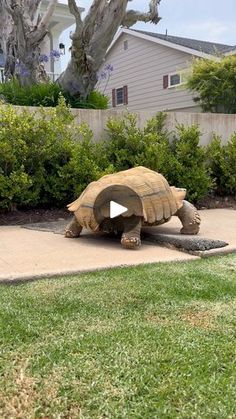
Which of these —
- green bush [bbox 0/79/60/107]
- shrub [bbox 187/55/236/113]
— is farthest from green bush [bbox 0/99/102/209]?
shrub [bbox 187/55/236/113]

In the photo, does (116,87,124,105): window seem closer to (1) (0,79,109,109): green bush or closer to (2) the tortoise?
(1) (0,79,109,109): green bush

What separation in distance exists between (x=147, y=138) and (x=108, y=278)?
4.08 meters

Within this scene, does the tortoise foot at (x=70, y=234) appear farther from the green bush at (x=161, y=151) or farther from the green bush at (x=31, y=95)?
the green bush at (x=31, y=95)

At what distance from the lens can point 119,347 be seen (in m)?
2.34

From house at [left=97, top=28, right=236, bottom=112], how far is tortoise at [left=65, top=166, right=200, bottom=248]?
31.9 feet

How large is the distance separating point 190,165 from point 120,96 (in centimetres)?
1200

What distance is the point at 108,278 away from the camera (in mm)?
3527

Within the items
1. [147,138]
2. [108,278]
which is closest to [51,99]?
[147,138]

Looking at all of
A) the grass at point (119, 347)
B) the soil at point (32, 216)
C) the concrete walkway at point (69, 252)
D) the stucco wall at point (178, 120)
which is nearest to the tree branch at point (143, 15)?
the stucco wall at point (178, 120)

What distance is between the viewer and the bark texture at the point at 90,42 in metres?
8.03

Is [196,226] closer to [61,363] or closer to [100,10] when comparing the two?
[61,363]

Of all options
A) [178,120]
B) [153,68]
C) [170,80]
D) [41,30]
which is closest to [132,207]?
[178,120]

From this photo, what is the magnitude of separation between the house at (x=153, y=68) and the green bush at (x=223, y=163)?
246 inches

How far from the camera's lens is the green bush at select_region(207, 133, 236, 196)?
26.8ft
